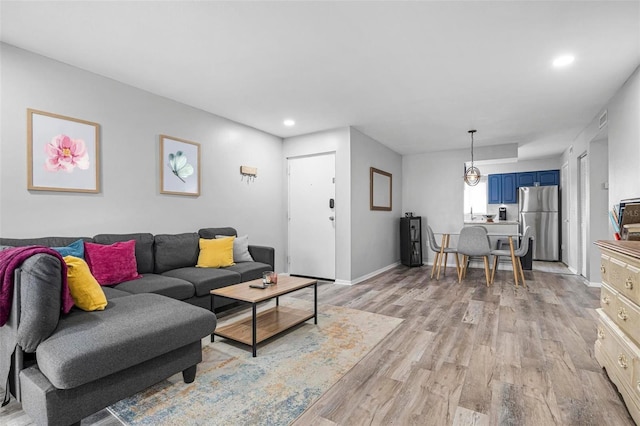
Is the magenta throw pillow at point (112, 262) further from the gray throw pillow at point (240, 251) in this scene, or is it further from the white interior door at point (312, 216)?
the white interior door at point (312, 216)

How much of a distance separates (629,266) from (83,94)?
171 inches

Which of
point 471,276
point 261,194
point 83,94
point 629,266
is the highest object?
point 83,94

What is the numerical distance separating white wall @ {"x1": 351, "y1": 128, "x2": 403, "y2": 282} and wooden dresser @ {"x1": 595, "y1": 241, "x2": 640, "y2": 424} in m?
3.09

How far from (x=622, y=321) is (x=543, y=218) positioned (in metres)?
6.32

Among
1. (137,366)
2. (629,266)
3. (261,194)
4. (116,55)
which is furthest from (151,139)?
(629,266)

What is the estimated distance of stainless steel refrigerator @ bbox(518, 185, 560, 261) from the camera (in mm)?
7027

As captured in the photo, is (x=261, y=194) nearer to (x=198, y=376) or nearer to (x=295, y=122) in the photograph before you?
(x=295, y=122)

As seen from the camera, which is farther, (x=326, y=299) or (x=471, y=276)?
(x=471, y=276)

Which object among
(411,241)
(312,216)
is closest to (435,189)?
(411,241)

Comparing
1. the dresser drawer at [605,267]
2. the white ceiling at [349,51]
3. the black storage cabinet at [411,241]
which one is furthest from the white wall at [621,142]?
the black storage cabinet at [411,241]

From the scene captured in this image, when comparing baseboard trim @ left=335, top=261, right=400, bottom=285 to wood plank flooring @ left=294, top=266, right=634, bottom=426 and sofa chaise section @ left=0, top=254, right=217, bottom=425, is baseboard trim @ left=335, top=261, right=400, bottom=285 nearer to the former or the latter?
wood plank flooring @ left=294, top=266, right=634, bottom=426

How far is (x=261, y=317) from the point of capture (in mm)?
2959

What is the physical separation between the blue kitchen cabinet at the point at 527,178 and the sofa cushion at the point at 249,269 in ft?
22.4

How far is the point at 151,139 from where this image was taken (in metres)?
3.53
